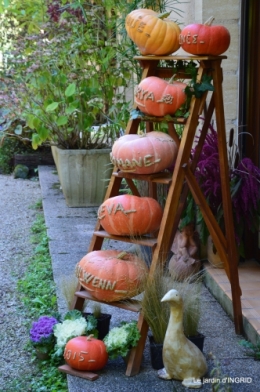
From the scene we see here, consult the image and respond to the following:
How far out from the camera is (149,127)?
14.0 ft

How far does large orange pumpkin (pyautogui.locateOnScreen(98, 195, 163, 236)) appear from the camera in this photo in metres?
3.53

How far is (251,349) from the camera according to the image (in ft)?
12.0

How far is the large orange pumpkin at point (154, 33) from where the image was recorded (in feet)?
12.0

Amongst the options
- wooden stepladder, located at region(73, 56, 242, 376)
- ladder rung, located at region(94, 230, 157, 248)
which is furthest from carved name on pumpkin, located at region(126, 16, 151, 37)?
ladder rung, located at region(94, 230, 157, 248)

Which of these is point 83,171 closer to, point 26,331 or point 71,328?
point 26,331

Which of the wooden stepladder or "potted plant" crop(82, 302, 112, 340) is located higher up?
the wooden stepladder

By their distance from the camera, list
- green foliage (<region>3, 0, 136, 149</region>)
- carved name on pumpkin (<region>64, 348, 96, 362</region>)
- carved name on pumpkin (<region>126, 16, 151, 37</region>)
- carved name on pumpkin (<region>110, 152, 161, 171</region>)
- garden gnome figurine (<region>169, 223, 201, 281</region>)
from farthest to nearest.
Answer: green foliage (<region>3, 0, 136, 149</region>)
garden gnome figurine (<region>169, 223, 201, 281</region>)
carved name on pumpkin (<region>126, 16, 151, 37</region>)
carved name on pumpkin (<region>110, 152, 161, 171</region>)
carved name on pumpkin (<region>64, 348, 96, 362</region>)

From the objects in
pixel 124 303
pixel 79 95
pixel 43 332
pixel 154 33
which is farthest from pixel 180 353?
pixel 79 95

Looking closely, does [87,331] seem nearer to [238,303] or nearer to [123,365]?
[123,365]

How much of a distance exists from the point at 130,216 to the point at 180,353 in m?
0.76

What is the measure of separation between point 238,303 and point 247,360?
391mm

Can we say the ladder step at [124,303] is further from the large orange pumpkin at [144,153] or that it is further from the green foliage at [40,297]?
the large orange pumpkin at [144,153]

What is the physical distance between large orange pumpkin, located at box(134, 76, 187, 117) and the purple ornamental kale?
129cm

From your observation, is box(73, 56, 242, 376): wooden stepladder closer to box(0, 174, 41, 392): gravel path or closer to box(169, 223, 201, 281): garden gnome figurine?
box(0, 174, 41, 392): gravel path
